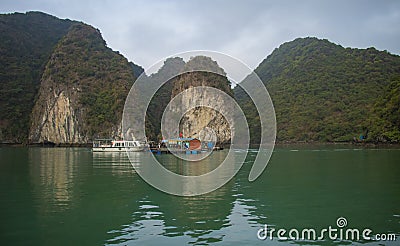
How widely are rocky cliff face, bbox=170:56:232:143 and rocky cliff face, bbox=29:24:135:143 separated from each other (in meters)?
14.6

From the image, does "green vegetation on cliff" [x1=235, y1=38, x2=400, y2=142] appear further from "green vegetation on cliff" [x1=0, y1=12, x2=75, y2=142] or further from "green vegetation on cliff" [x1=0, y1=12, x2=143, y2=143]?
"green vegetation on cliff" [x1=0, y1=12, x2=75, y2=142]

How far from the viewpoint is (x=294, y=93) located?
3935 inches

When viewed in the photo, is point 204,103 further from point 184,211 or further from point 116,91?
point 184,211

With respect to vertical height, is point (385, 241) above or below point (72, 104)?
below

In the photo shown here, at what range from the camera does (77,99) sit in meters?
98.0

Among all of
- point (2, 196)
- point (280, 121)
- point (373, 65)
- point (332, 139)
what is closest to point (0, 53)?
point (280, 121)

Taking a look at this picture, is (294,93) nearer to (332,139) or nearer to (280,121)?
(280,121)

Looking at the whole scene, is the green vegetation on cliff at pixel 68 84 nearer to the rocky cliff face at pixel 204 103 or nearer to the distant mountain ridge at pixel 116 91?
the distant mountain ridge at pixel 116 91

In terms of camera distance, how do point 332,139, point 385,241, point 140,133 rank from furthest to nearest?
point 140,133, point 332,139, point 385,241

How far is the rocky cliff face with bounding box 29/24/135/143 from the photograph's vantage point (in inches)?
3713

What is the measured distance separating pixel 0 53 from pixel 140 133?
5155 cm

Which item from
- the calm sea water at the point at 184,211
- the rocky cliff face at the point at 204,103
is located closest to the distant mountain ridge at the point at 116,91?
the rocky cliff face at the point at 204,103

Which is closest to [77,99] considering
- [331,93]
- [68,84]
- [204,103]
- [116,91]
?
[68,84]

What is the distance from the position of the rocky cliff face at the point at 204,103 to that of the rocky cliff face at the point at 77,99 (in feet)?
48.0
